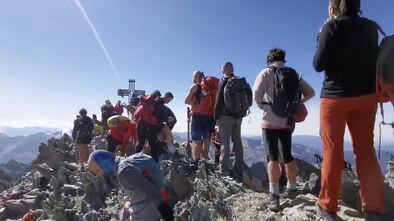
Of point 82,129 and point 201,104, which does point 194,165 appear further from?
point 82,129

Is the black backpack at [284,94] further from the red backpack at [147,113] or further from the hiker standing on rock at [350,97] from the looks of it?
the red backpack at [147,113]

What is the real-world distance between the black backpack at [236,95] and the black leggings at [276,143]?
3.00 metres

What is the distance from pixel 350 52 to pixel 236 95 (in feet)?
17.5

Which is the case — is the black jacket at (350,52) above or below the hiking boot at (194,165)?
above

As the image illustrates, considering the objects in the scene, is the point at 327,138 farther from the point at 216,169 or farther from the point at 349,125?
the point at 216,169

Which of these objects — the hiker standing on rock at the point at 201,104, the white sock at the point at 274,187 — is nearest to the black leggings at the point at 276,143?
the white sock at the point at 274,187

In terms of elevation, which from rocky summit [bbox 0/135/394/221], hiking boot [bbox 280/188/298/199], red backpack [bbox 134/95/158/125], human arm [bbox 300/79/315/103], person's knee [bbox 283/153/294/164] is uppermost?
human arm [bbox 300/79/315/103]

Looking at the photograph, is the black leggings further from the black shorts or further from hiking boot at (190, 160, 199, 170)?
the black shorts

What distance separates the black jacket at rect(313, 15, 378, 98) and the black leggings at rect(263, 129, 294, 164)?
211cm

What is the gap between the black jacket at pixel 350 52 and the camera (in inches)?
205

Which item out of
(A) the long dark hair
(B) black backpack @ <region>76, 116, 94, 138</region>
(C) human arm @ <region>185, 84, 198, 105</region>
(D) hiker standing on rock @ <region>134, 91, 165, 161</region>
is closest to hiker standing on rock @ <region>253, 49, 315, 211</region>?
(A) the long dark hair

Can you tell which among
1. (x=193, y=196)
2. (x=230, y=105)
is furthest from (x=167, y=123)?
(x=193, y=196)

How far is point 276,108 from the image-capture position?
7258mm

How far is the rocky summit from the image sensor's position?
7699 mm
